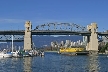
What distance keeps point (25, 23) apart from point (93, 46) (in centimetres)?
3799

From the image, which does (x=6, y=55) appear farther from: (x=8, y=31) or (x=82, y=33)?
(x=82, y=33)

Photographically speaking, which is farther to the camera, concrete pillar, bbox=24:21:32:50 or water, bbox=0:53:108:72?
concrete pillar, bbox=24:21:32:50

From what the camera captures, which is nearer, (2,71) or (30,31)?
(2,71)

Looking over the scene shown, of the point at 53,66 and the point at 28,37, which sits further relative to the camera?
the point at 28,37

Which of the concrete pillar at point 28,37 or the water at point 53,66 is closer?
the water at point 53,66

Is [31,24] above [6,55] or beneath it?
above

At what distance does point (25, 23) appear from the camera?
19712 centimetres

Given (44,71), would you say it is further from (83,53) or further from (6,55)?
(83,53)

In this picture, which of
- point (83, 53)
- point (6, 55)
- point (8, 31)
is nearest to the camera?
point (6, 55)

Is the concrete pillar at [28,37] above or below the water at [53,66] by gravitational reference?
above

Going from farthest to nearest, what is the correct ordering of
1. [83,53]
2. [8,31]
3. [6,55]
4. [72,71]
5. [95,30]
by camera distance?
[95,30]
[8,31]
[83,53]
[6,55]
[72,71]

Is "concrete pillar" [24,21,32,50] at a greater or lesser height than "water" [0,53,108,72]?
greater

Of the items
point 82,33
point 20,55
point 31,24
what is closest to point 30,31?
point 31,24

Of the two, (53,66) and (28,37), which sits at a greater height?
(28,37)
